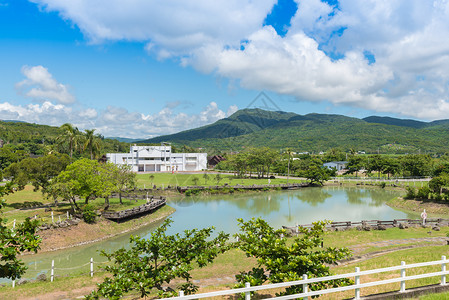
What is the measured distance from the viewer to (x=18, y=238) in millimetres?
5828

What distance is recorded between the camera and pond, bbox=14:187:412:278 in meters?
20.7

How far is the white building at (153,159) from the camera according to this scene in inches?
3320

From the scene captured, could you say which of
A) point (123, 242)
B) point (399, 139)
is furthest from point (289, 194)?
point (399, 139)

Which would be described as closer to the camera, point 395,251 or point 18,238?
point 18,238

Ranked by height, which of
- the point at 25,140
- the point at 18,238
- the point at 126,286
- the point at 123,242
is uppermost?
the point at 25,140

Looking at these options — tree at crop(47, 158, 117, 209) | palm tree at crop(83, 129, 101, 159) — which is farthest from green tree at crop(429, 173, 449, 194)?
palm tree at crop(83, 129, 101, 159)

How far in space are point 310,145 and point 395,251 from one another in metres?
164

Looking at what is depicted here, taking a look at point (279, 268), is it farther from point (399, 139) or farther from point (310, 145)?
point (399, 139)

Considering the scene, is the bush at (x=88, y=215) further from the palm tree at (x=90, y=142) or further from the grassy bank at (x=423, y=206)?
the grassy bank at (x=423, y=206)

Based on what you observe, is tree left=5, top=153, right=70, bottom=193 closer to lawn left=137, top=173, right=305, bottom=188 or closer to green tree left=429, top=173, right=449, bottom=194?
lawn left=137, top=173, right=305, bottom=188

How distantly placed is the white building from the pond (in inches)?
1588

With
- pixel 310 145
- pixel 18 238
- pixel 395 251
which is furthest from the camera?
pixel 310 145

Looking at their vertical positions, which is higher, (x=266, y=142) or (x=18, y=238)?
(x=266, y=142)

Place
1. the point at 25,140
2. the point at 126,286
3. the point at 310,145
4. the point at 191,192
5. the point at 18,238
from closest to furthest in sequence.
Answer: the point at 18,238
the point at 126,286
the point at 191,192
the point at 25,140
the point at 310,145
